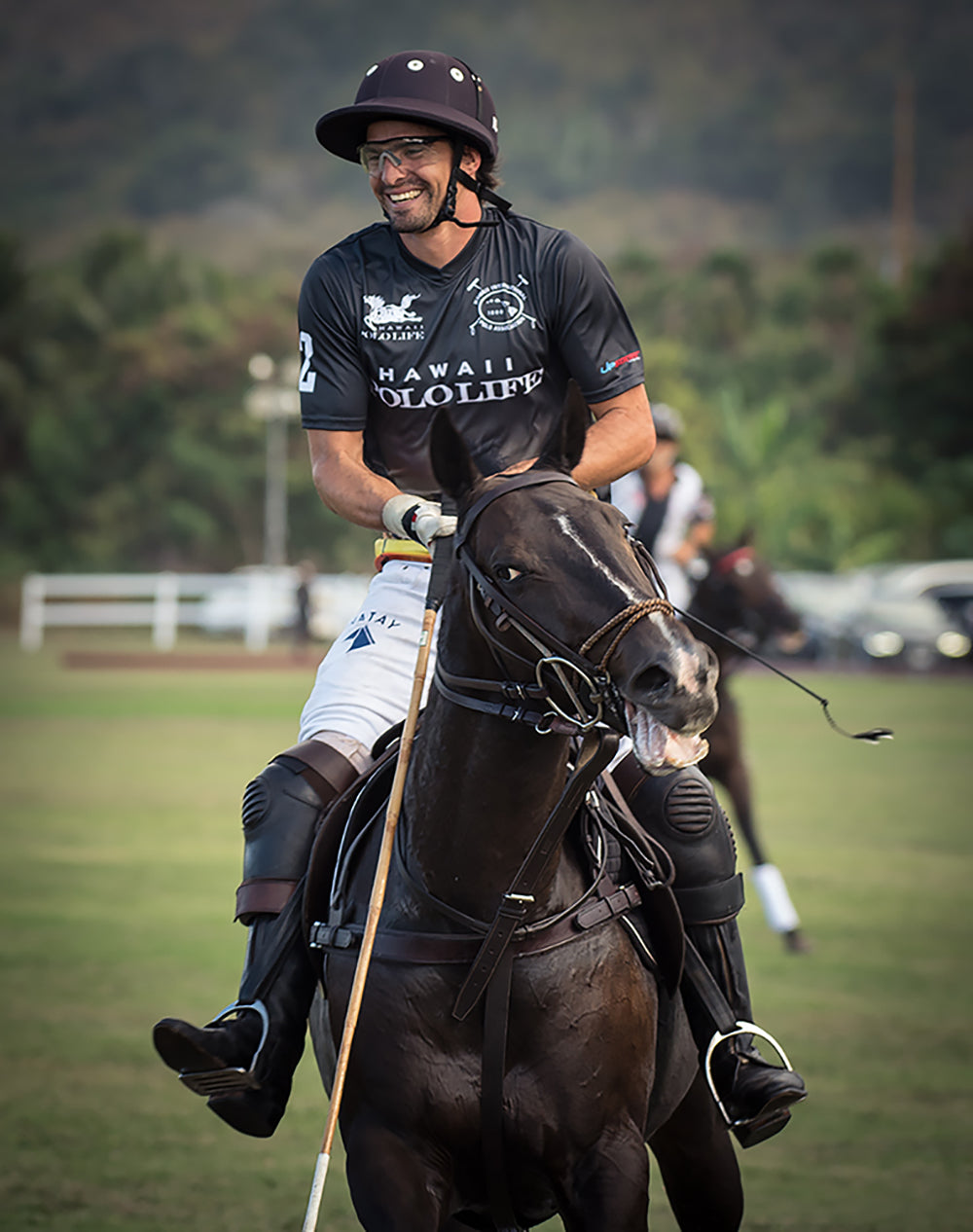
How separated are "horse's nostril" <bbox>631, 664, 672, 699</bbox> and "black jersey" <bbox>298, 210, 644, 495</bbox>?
4.47 feet

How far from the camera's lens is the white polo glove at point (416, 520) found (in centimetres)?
345

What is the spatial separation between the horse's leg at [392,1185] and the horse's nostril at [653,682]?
131 cm

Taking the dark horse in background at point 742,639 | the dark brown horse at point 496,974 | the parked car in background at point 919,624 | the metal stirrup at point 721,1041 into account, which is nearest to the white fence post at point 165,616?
the parked car in background at point 919,624

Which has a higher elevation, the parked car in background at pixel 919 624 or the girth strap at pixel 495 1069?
the parked car in background at pixel 919 624

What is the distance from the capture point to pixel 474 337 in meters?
4.28

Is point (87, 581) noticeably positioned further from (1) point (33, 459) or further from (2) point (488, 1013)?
(2) point (488, 1013)

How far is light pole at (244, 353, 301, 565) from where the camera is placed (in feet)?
171

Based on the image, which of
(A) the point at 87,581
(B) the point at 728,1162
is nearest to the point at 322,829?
(B) the point at 728,1162

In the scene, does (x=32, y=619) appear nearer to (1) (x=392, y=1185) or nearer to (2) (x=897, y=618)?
(2) (x=897, y=618)

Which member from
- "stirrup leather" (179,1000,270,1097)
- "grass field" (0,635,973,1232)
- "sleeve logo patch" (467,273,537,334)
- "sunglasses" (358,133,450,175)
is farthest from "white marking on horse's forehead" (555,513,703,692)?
"grass field" (0,635,973,1232)

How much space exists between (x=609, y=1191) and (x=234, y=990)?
556 centimetres

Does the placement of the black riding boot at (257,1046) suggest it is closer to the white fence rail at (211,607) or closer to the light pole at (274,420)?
the white fence rail at (211,607)

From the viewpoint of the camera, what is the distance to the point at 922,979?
930cm

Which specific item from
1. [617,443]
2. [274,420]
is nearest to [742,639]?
[617,443]
